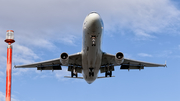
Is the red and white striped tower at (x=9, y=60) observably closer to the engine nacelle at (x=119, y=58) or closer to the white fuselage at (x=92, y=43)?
the white fuselage at (x=92, y=43)

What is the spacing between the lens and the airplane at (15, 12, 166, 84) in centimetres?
3288

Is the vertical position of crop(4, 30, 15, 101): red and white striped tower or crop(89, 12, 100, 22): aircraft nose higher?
crop(89, 12, 100, 22): aircraft nose

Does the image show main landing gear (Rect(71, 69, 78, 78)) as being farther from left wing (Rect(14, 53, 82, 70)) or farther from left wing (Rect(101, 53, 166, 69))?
left wing (Rect(101, 53, 166, 69))

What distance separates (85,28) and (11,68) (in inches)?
664

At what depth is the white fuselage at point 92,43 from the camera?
32.4m

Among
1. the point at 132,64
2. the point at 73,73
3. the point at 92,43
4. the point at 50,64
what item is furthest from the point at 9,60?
the point at 132,64

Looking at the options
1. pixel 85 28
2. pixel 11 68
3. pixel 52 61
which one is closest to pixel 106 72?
pixel 52 61

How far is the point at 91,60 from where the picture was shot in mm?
36469

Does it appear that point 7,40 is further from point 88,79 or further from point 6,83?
point 88,79

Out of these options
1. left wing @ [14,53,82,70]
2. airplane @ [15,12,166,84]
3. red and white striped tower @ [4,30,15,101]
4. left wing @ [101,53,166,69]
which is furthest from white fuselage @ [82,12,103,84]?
red and white striped tower @ [4,30,15,101]

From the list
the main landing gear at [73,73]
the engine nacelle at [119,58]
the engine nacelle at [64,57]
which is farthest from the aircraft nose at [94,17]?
the main landing gear at [73,73]

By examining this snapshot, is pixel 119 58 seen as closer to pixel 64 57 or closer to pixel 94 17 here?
pixel 94 17

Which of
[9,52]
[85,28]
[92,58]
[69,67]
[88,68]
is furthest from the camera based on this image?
[9,52]

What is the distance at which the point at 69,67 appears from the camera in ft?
137
